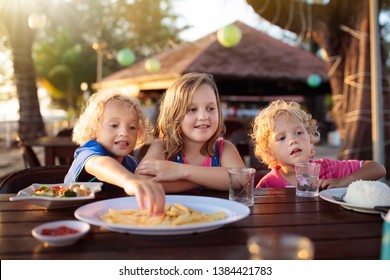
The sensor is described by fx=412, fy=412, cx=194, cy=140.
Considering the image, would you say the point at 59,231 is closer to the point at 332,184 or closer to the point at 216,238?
the point at 216,238

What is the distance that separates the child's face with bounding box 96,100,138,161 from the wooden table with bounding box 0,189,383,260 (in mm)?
693

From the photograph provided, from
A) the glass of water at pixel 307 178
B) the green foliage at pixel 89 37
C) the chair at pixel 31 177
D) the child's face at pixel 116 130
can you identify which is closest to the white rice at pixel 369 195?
the glass of water at pixel 307 178

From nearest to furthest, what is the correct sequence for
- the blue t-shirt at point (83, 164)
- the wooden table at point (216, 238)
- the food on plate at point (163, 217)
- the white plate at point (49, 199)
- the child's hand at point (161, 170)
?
1. the wooden table at point (216, 238)
2. the food on plate at point (163, 217)
3. the white plate at point (49, 199)
4. the child's hand at point (161, 170)
5. the blue t-shirt at point (83, 164)

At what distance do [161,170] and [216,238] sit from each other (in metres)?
0.58

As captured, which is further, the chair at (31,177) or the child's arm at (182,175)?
the chair at (31,177)

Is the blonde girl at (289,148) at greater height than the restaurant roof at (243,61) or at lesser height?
lesser

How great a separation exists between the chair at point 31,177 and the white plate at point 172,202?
0.84 m

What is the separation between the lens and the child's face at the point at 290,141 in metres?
2.02

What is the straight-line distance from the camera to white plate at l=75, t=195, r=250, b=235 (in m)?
1.00

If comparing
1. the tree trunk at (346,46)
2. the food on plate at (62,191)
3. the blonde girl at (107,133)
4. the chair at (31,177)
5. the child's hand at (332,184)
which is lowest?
the child's hand at (332,184)

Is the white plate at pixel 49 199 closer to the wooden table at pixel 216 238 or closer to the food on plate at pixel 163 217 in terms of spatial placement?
the wooden table at pixel 216 238

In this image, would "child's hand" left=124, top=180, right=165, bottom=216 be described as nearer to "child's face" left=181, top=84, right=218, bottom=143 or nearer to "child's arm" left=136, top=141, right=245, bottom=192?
"child's arm" left=136, top=141, right=245, bottom=192
